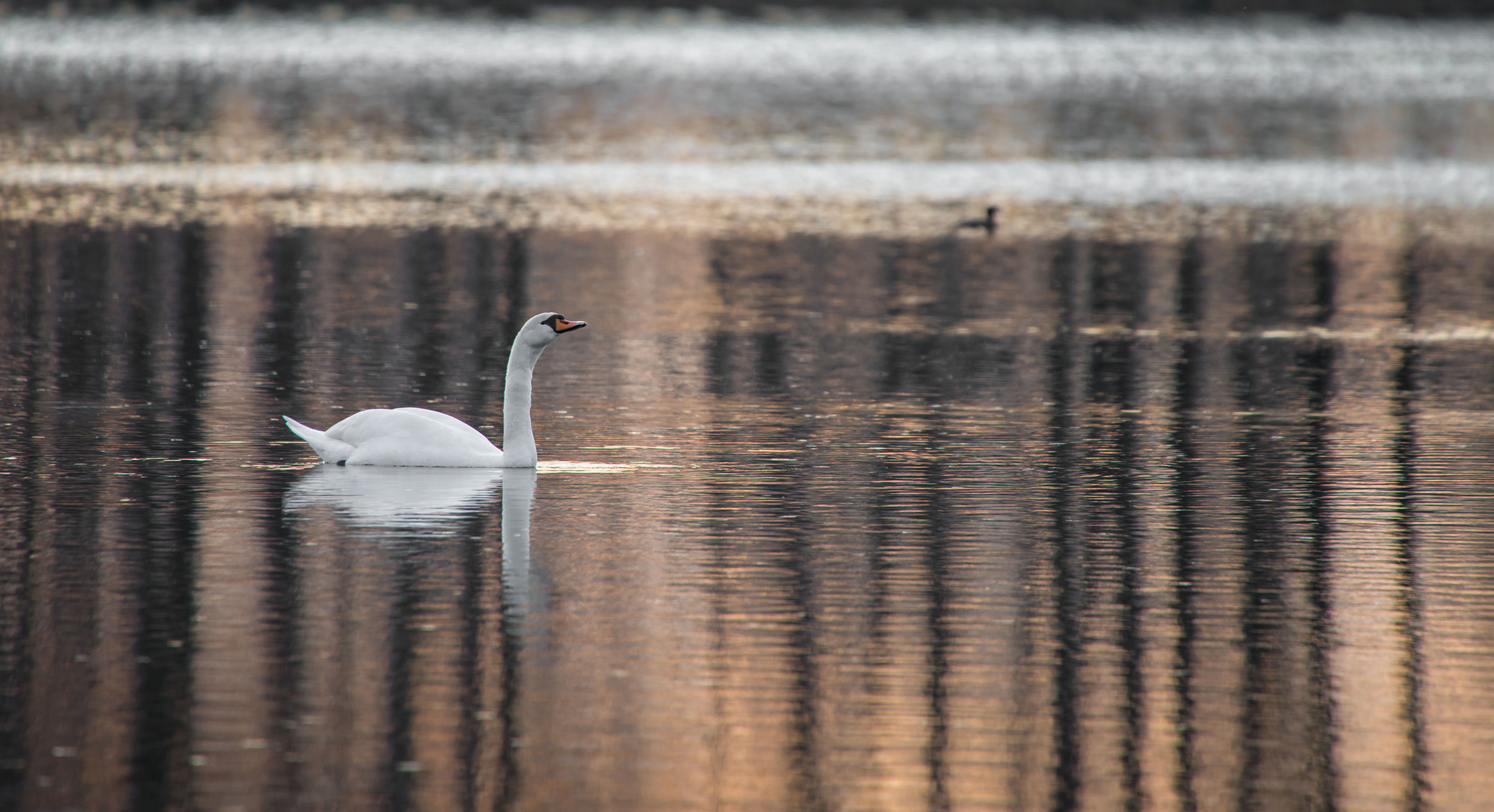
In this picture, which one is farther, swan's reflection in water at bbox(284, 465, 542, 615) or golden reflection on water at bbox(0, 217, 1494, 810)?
swan's reflection in water at bbox(284, 465, 542, 615)

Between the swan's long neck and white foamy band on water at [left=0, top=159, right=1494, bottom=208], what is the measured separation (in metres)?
28.7

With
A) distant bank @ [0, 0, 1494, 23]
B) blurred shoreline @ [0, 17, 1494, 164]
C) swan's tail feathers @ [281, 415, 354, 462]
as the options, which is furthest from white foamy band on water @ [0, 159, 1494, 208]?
distant bank @ [0, 0, 1494, 23]

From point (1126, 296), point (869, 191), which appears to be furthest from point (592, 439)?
point (869, 191)

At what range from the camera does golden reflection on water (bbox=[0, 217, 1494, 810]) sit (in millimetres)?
8891

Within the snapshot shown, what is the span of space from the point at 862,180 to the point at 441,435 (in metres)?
35.1

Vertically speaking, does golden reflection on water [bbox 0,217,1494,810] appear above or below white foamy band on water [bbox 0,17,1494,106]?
below

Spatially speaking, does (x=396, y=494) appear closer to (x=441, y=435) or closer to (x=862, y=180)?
(x=441, y=435)

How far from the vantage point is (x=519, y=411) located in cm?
1541

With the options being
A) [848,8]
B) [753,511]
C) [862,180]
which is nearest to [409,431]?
[753,511]

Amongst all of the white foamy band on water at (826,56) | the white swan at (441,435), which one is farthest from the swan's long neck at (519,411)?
the white foamy band on water at (826,56)

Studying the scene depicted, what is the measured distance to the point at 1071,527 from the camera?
44.4 feet

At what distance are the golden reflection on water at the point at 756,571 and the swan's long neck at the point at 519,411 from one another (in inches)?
9.1

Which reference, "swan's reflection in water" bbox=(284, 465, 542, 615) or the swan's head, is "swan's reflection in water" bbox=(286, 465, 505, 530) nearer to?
"swan's reflection in water" bbox=(284, 465, 542, 615)

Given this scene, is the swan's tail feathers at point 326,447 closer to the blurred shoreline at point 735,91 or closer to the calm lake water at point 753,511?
the calm lake water at point 753,511
